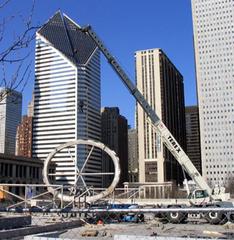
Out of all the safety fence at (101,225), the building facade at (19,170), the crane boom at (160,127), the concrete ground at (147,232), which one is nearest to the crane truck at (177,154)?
the crane boom at (160,127)

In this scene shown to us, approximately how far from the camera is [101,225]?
26219 millimetres

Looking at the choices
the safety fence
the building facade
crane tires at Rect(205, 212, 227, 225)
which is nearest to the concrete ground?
the safety fence

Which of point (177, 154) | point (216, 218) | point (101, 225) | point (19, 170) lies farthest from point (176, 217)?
point (19, 170)

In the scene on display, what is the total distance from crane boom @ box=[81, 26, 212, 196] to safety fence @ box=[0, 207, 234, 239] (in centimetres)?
1072

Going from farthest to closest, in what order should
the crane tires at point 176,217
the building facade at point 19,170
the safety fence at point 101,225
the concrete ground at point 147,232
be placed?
1. the building facade at point 19,170
2. the crane tires at point 176,217
3. the concrete ground at point 147,232
4. the safety fence at point 101,225

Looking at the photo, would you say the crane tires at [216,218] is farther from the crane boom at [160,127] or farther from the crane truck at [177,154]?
the crane boom at [160,127]

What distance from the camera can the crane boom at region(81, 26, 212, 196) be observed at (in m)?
47.0

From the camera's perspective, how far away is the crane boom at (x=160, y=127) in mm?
47013

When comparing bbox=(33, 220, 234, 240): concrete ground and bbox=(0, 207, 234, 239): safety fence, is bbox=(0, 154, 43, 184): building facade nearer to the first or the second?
bbox=(0, 207, 234, 239): safety fence

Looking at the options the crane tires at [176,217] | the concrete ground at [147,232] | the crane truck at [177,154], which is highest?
the crane truck at [177,154]

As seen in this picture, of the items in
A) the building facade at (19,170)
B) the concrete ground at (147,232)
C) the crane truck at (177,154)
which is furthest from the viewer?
the building facade at (19,170)

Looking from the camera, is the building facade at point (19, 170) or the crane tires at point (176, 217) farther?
the building facade at point (19, 170)

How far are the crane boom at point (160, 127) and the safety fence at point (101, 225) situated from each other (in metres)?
10.7

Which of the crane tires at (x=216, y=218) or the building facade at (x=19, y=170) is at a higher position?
the building facade at (x=19, y=170)
